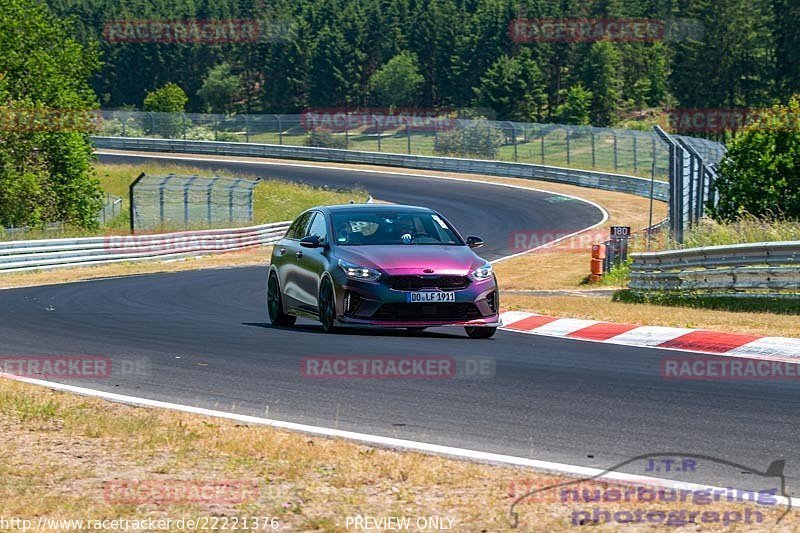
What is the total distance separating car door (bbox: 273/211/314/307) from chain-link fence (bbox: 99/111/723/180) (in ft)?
120

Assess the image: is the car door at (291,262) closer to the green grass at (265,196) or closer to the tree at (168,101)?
the green grass at (265,196)

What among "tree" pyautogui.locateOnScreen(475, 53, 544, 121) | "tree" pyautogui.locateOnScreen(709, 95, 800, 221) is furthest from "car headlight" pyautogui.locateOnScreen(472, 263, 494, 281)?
"tree" pyautogui.locateOnScreen(475, 53, 544, 121)

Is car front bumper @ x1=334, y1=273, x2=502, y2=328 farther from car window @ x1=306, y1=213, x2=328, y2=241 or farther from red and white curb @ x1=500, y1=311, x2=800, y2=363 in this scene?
red and white curb @ x1=500, y1=311, x2=800, y2=363

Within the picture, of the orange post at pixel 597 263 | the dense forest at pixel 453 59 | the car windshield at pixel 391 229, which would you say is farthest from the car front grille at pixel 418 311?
the dense forest at pixel 453 59

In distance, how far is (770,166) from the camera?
80.5 ft

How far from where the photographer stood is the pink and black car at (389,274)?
12.6 meters

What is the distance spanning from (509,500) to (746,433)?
2.40 m

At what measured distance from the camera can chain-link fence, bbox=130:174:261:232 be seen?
1631 inches

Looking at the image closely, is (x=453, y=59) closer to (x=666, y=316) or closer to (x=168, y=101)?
(x=168, y=101)

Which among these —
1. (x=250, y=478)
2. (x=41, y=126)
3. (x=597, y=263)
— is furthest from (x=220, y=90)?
(x=250, y=478)

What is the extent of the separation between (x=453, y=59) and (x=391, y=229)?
115 m

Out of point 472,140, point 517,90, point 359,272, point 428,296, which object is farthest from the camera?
point 517,90

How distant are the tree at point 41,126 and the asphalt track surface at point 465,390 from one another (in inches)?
1033

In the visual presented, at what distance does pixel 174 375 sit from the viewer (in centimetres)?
1037
